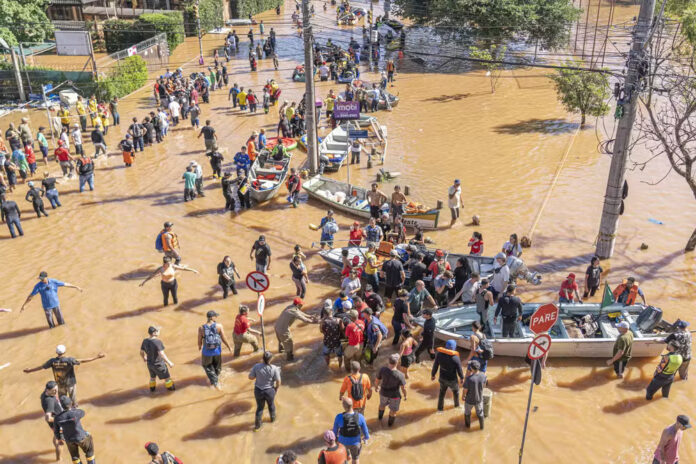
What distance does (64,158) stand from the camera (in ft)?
72.3

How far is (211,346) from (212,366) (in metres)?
0.54

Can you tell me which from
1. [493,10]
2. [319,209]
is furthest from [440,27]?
[319,209]

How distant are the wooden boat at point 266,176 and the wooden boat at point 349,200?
3.27 feet

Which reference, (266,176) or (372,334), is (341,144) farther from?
(372,334)

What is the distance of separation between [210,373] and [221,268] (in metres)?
3.50

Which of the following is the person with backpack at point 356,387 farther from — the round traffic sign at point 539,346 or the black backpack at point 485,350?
the round traffic sign at point 539,346

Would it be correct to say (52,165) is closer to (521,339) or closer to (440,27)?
(521,339)

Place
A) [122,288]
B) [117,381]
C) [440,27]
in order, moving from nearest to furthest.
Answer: [117,381]
[122,288]
[440,27]

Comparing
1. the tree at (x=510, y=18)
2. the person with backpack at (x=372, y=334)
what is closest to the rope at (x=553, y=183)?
the person with backpack at (x=372, y=334)

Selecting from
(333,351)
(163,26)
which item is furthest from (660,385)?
(163,26)

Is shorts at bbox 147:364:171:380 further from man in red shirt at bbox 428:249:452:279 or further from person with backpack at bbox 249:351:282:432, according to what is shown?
man in red shirt at bbox 428:249:452:279

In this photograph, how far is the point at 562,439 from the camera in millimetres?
10117

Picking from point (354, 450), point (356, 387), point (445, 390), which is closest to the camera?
point (354, 450)

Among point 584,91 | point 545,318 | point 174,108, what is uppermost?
point 584,91
